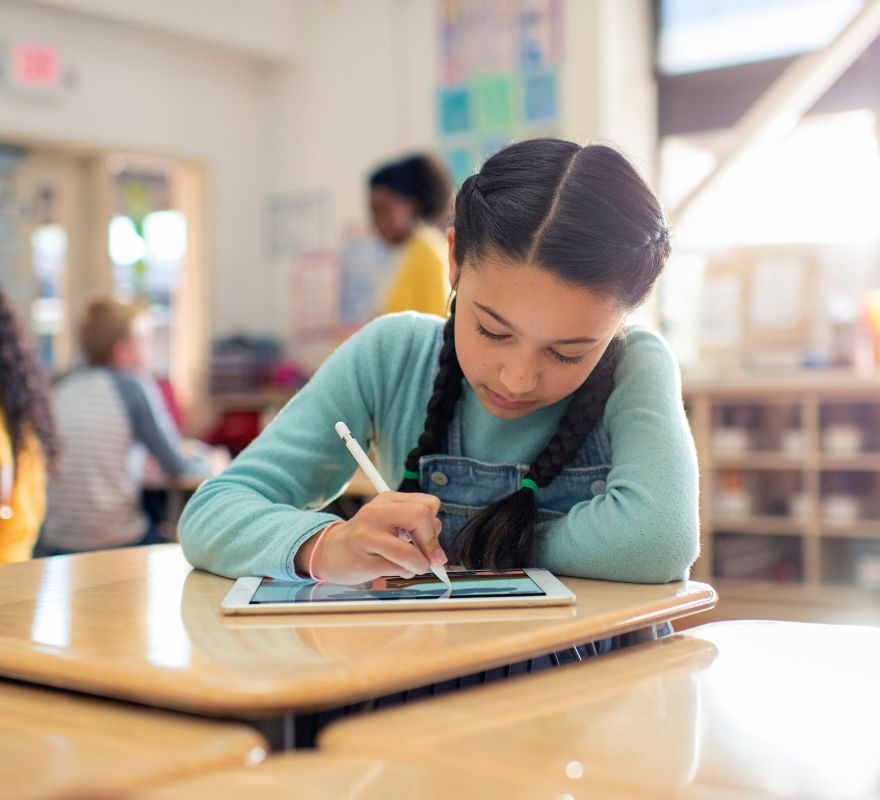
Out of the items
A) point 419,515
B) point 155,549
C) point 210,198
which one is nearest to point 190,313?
point 210,198

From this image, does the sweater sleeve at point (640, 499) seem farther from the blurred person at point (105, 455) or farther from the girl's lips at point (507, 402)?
the blurred person at point (105, 455)

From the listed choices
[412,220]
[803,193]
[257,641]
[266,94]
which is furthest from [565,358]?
[266,94]

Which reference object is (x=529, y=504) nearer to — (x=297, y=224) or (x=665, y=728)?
(x=665, y=728)

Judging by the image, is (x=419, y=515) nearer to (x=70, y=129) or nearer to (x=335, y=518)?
(x=335, y=518)

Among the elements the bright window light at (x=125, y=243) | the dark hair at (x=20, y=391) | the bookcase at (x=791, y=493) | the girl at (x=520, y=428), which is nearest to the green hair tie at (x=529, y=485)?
the girl at (x=520, y=428)

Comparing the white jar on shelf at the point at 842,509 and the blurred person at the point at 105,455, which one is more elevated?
the blurred person at the point at 105,455

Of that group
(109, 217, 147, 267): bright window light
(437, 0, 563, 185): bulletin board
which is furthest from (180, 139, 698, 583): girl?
(109, 217, 147, 267): bright window light

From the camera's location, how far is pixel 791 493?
3828 mm

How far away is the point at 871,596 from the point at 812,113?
183cm

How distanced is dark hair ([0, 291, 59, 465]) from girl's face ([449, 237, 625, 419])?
123 cm

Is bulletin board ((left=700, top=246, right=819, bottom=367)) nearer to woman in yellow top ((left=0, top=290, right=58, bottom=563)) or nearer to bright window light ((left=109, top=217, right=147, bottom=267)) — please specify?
woman in yellow top ((left=0, top=290, right=58, bottom=563))

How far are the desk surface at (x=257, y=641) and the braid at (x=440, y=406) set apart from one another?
12.0 inches

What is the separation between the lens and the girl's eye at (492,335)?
1.10 meters

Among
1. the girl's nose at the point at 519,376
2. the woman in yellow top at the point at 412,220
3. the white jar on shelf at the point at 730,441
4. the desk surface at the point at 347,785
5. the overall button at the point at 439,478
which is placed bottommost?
the white jar on shelf at the point at 730,441
